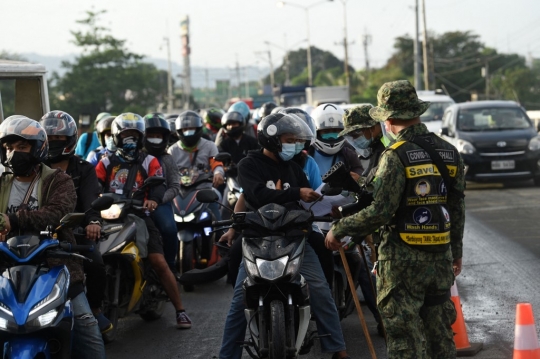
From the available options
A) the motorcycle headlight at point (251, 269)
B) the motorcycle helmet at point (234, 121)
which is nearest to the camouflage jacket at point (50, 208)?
the motorcycle headlight at point (251, 269)

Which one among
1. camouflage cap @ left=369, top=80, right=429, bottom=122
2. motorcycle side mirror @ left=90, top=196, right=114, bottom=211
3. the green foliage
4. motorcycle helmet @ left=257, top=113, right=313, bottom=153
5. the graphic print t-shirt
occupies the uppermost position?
the green foliage

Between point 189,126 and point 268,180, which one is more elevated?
point 189,126

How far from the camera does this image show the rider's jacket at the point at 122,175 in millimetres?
8797

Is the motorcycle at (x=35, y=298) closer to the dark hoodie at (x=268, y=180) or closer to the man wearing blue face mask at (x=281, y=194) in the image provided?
the man wearing blue face mask at (x=281, y=194)

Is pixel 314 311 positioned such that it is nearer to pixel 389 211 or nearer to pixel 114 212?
pixel 389 211

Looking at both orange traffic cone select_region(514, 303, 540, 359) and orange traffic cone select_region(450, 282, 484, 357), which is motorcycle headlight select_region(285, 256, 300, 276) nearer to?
orange traffic cone select_region(514, 303, 540, 359)

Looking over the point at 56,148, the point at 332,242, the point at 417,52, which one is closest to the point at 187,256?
the point at 56,148

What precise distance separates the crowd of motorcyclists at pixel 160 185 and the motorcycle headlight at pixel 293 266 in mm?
399

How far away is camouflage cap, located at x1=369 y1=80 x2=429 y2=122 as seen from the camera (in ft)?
18.9

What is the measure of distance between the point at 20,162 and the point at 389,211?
221cm

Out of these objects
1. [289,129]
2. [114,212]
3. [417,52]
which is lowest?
[114,212]

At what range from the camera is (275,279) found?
611 centimetres

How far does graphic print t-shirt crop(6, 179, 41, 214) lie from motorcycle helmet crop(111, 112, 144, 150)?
2.52 meters

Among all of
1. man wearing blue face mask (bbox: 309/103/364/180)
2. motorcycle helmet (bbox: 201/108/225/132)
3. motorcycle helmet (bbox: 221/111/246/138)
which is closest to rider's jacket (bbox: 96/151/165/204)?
man wearing blue face mask (bbox: 309/103/364/180)
